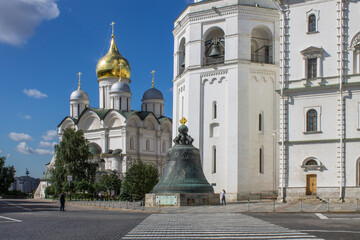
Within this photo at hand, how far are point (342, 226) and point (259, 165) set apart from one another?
23360 mm

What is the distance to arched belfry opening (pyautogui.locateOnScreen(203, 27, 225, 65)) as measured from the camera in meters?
42.1

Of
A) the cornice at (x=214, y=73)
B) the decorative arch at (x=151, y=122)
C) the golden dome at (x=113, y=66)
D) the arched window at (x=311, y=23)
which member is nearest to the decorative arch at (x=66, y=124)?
the golden dome at (x=113, y=66)

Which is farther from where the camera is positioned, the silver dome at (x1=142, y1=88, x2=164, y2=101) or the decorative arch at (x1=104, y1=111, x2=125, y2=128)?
the silver dome at (x1=142, y1=88, x2=164, y2=101)

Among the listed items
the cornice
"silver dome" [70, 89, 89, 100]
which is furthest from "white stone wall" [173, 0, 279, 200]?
"silver dome" [70, 89, 89, 100]

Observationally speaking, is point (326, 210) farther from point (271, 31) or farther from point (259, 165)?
point (271, 31)

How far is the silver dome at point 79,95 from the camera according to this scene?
240 feet

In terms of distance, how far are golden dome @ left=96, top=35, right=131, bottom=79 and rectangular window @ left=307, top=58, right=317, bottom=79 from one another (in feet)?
133

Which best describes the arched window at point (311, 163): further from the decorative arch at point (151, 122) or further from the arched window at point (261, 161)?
the decorative arch at point (151, 122)

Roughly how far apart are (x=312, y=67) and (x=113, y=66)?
4122 cm

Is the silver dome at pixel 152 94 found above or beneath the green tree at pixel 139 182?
above

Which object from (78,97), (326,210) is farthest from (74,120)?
(326,210)

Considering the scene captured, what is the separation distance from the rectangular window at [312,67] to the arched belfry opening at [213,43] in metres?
9.75

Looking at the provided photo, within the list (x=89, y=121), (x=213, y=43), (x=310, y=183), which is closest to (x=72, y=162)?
(x=89, y=121)

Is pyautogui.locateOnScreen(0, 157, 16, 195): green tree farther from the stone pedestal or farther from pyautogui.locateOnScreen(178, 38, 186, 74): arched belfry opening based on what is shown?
the stone pedestal
